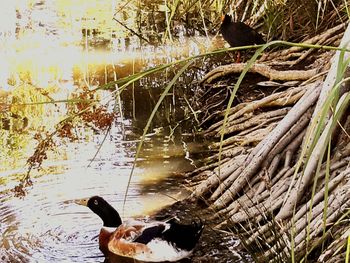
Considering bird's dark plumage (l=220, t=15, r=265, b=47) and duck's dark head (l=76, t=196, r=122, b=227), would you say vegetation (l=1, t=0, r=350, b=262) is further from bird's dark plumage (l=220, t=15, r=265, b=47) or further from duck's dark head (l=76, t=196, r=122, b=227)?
duck's dark head (l=76, t=196, r=122, b=227)

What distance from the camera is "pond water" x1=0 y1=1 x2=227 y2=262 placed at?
5.11 meters

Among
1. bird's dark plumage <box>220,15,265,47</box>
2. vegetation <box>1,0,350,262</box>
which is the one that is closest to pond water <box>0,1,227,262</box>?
vegetation <box>1,0,350,262</box>

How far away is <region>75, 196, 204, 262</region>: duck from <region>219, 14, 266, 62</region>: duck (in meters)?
3.82

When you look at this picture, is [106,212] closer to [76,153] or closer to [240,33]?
[76,153]

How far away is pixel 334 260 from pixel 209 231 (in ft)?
5.96

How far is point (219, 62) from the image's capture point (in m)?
9.60

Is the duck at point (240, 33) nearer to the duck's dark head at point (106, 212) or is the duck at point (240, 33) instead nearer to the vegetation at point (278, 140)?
the vegetation at point (278, 140)

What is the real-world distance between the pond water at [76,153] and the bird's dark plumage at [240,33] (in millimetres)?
801

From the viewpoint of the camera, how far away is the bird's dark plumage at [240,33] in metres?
8.56

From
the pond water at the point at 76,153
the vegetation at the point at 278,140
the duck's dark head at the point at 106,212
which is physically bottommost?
the pond water at the point at 76,153

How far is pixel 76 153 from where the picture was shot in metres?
6.73

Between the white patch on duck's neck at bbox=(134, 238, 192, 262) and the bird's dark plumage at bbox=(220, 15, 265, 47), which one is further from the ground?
the bird's dark plumage at bbox=(220, 15, 265, 47)

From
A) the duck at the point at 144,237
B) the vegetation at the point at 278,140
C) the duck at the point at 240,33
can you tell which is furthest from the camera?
the duck at the point at 240,33

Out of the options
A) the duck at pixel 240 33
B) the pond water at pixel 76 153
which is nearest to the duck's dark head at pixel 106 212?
the pond water at pixel 76 153
